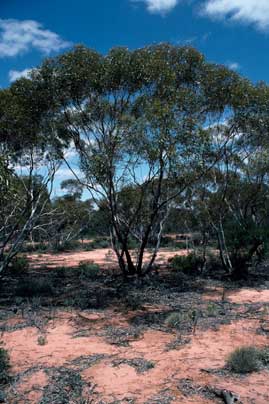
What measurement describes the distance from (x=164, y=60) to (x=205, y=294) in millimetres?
8653

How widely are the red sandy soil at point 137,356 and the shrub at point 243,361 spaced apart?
0.15 m

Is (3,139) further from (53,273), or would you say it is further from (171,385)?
(171,385)

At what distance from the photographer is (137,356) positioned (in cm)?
758

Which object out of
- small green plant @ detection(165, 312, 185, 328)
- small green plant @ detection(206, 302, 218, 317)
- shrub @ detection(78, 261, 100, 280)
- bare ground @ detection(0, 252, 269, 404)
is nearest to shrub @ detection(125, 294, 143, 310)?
bare ground @ detection(0, 252, 269, 404)

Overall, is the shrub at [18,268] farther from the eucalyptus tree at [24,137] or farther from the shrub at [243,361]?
the shrub at [243,361]

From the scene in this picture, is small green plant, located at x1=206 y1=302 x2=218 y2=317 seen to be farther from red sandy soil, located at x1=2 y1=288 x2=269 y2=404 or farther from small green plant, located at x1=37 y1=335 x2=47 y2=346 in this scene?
small green plant, located at x1=37 y1=335 x2=47 y2=346

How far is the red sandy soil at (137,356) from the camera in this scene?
6.02 m

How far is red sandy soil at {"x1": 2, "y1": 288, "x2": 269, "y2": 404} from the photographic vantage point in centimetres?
602

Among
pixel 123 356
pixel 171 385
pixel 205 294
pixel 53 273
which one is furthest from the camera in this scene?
pixel 53 273

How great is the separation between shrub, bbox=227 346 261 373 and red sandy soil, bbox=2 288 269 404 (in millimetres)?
149

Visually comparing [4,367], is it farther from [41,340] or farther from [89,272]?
[89,272]

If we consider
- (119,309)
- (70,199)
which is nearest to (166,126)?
(119,309)

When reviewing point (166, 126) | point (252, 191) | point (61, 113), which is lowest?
point (252, 191)

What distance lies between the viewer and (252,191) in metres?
19.5
